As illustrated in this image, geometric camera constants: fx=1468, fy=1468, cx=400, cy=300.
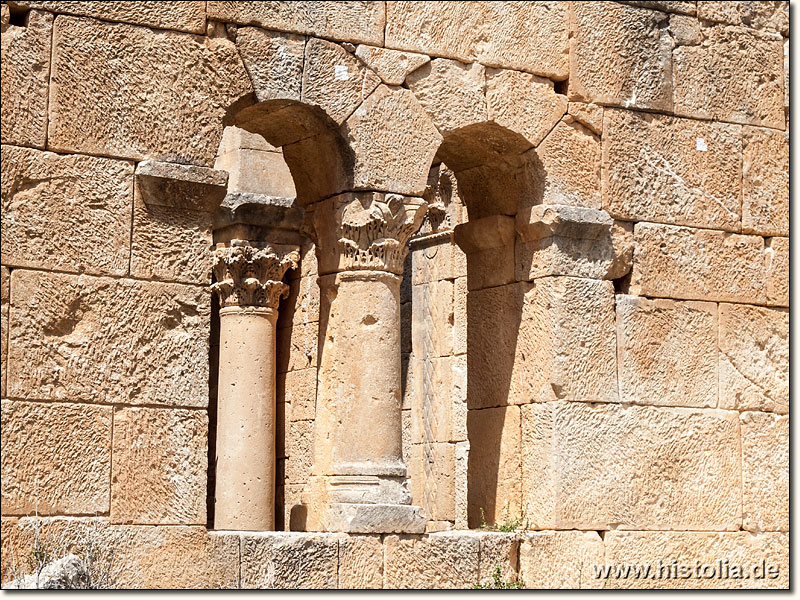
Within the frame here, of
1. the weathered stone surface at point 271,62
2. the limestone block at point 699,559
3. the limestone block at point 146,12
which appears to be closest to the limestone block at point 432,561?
the limestone block at point 699,559

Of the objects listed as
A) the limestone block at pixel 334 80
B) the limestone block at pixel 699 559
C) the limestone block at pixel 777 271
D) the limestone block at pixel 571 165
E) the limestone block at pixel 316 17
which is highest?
the limestone block at pixel 316 17

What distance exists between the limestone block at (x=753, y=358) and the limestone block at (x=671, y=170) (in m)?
0.61

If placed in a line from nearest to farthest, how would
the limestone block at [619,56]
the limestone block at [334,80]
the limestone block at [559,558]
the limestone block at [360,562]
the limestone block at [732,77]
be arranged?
1. the limestone block at [360,562]
2. the limestone block at [334,80]
3. the limestone block at [559,558]
4. the limestone block at [619,56]
5. the limestone block at [732,77]

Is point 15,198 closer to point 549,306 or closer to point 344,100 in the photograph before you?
point 344,100

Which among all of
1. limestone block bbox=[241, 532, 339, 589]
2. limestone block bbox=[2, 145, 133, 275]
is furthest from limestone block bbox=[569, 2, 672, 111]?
limestone block bbox=[241, 532, 339, 589]

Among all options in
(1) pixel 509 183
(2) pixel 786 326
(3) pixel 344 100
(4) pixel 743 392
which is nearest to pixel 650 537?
(4) pixel 743 392

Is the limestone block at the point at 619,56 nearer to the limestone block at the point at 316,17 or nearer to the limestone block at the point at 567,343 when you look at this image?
the limestone block at the point at 567,343

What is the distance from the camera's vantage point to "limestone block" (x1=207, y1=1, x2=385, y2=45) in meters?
8.26

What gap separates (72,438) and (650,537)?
3655 millimetres

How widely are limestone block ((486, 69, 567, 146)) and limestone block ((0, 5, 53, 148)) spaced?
2694mm

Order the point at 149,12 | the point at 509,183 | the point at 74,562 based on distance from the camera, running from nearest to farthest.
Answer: the point at 74,562 → the point at 149,12 → the point at 509,183

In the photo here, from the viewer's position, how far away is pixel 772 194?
9875 mm

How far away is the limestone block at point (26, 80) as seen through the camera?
25.0 ft

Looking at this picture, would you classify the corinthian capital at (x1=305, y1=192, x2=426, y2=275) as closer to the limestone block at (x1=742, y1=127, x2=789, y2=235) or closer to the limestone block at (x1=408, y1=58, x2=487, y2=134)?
the limestone block at (x1=408, y1=58, x2=487, y2=134)
